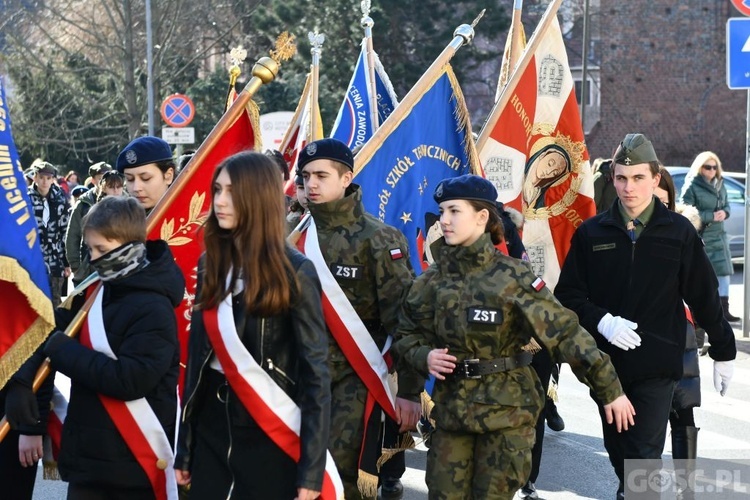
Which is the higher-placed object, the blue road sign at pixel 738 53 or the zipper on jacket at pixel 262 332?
the blue road sign at pixel 738 53

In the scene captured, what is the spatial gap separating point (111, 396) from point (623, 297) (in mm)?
2588

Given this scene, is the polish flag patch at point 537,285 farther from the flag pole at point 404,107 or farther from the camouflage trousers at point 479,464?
the flag pole at point 404,107

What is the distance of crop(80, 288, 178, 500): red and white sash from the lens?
427 cm

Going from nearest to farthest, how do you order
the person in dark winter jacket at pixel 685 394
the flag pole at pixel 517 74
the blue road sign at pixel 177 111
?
the person in dark winter jacket at pixel 685 394 < the flag pole at pixel 517 74 < the blue road sign at pixel 177 111

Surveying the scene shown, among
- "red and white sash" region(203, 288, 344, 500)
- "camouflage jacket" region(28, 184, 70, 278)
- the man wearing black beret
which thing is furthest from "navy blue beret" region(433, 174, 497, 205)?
"camouflage jacket" region(28, 184, 70, 278)

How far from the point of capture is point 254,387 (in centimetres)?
372

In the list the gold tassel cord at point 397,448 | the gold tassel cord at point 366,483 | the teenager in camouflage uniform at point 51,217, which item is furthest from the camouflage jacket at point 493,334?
the teenager in camouflage uniform at point 51,217

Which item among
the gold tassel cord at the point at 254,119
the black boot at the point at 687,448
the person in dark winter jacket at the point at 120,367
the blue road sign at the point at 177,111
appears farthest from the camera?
the blue road sign at the point at 177,111

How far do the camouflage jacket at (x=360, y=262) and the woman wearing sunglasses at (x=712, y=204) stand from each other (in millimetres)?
7900

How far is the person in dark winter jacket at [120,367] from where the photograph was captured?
4.20m

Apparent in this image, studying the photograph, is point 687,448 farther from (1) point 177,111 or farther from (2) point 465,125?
(1) point 177,111

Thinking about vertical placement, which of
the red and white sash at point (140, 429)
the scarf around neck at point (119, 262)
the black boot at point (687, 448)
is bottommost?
the black boot at point (687, 448)

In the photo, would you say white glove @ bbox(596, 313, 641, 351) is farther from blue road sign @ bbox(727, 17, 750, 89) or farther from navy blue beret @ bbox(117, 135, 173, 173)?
blue road sign @ bbox(727, 17, 750, 89)

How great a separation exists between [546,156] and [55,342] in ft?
14.7
